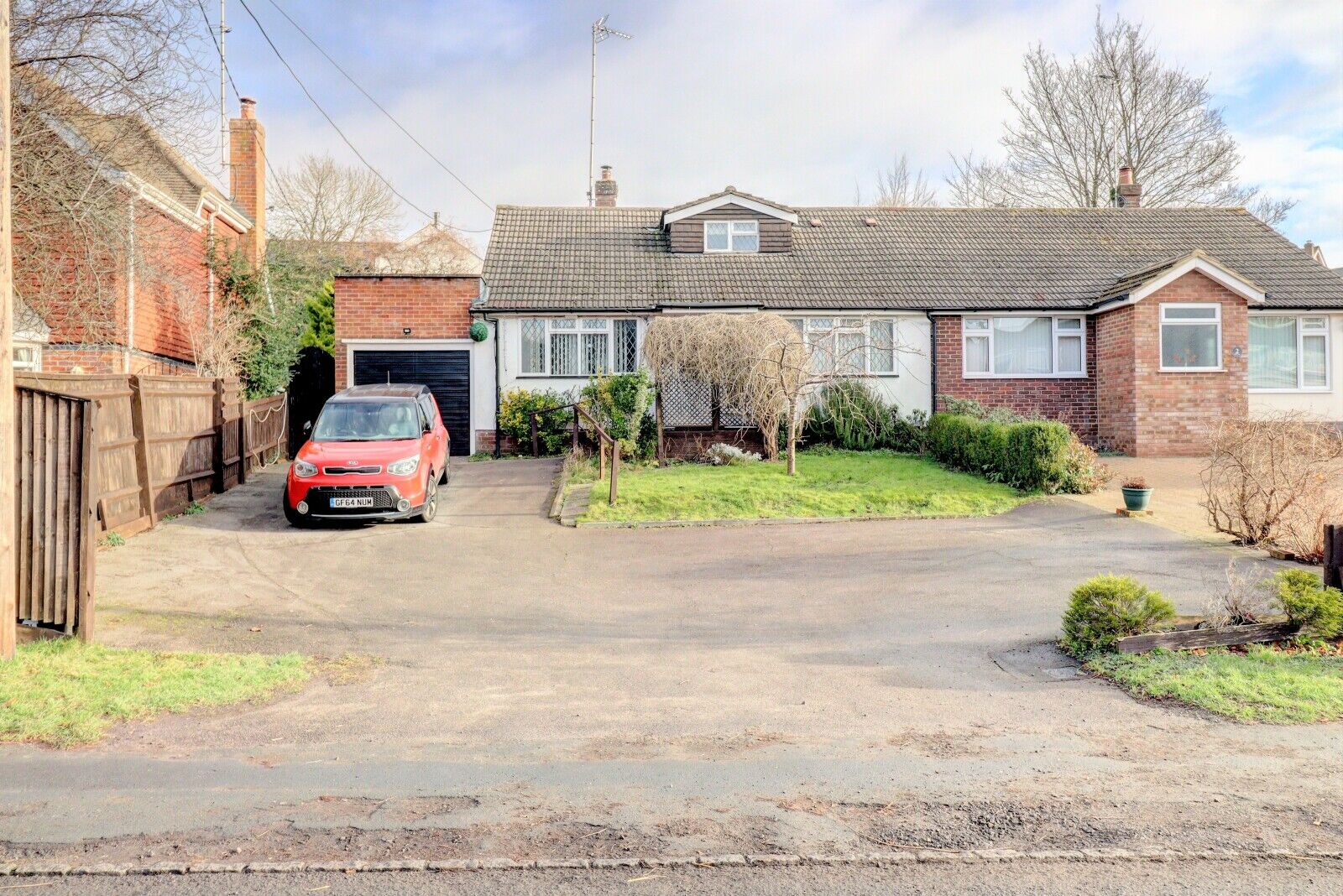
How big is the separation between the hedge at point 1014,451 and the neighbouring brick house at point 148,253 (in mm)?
13866

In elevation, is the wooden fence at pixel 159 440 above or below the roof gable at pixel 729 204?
below

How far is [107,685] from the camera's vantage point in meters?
5.99

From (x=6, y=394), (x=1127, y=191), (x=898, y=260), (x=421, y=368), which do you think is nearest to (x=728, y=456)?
(x=421, y=368)

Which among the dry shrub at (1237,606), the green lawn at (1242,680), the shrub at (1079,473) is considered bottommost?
the green lawn at (1242,680)

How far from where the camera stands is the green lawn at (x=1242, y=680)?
564 centimetres

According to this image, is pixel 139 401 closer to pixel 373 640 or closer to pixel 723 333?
pixel 373 640

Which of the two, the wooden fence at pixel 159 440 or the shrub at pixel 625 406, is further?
the shrub at pixel 625 406

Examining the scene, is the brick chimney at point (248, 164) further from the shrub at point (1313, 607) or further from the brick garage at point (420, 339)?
the shrub at point (1313, 607)

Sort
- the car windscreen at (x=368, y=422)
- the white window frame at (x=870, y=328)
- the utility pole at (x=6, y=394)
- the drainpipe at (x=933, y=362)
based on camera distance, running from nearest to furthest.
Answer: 1. the utility pole at (x=6, y=394)
2. the car windscreen at (x=368, y=422)
3. the white window frame at (x=870, y=328)
4. the drainpipe at (x=933, y=362)

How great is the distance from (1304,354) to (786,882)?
23004mm

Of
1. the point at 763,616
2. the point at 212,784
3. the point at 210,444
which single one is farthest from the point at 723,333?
the point at 212,784

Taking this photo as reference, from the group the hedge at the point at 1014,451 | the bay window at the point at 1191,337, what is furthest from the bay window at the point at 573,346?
the bay window at the point at 1191,337

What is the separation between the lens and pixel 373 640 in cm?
757

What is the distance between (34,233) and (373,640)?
958cm
